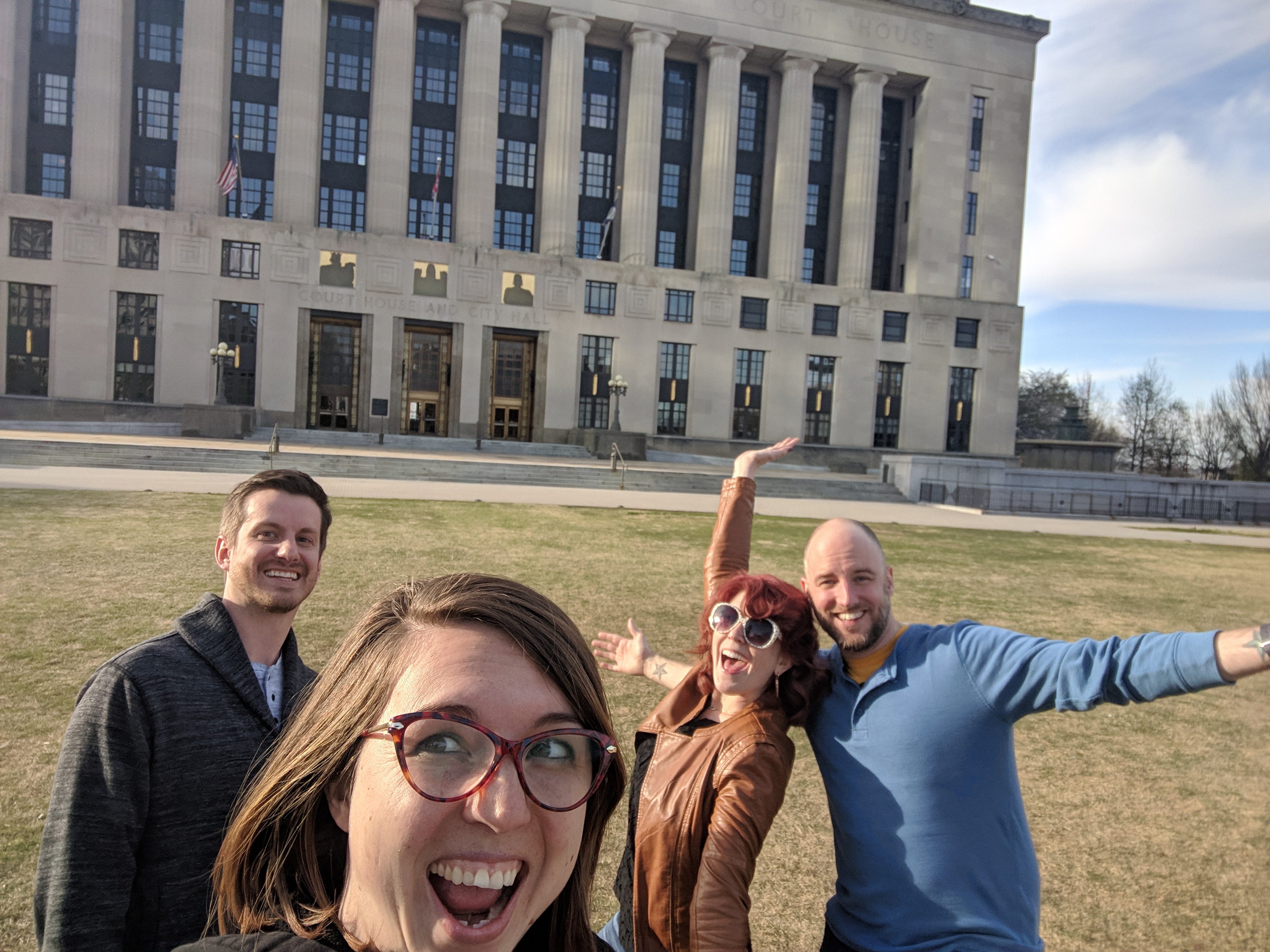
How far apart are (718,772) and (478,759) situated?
1.66 m

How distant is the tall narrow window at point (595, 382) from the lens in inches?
1860

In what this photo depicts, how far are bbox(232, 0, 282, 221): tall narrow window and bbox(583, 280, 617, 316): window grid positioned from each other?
18227mm

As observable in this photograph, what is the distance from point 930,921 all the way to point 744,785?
0.77 metres

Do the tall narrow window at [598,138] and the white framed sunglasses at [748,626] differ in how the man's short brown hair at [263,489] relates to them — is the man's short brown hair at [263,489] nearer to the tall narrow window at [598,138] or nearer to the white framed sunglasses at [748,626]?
the white framed sunglasses at [748,626]

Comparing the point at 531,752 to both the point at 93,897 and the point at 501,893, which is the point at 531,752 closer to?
the point at 501,893

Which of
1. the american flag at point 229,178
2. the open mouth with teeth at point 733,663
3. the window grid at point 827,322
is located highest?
the american flag at point 229,178

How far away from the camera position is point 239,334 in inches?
→ 1694

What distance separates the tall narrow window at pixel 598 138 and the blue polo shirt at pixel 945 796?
48.1 metres

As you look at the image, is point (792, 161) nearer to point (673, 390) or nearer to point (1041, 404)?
point (673, 390)

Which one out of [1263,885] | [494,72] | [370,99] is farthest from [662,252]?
[1263,885]

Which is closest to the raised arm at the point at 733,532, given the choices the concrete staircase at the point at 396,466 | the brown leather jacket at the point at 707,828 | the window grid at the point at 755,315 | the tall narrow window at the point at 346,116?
the brown leather jacket at the point at 707,828

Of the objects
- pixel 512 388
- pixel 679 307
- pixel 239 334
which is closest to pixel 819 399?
pixel 679 307

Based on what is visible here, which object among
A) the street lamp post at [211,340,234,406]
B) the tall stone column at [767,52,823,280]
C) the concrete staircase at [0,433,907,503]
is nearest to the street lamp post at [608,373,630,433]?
the concrete staircase at [0,433,907,503]

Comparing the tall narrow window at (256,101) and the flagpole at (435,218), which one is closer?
the tall narrow window at (256,101)
